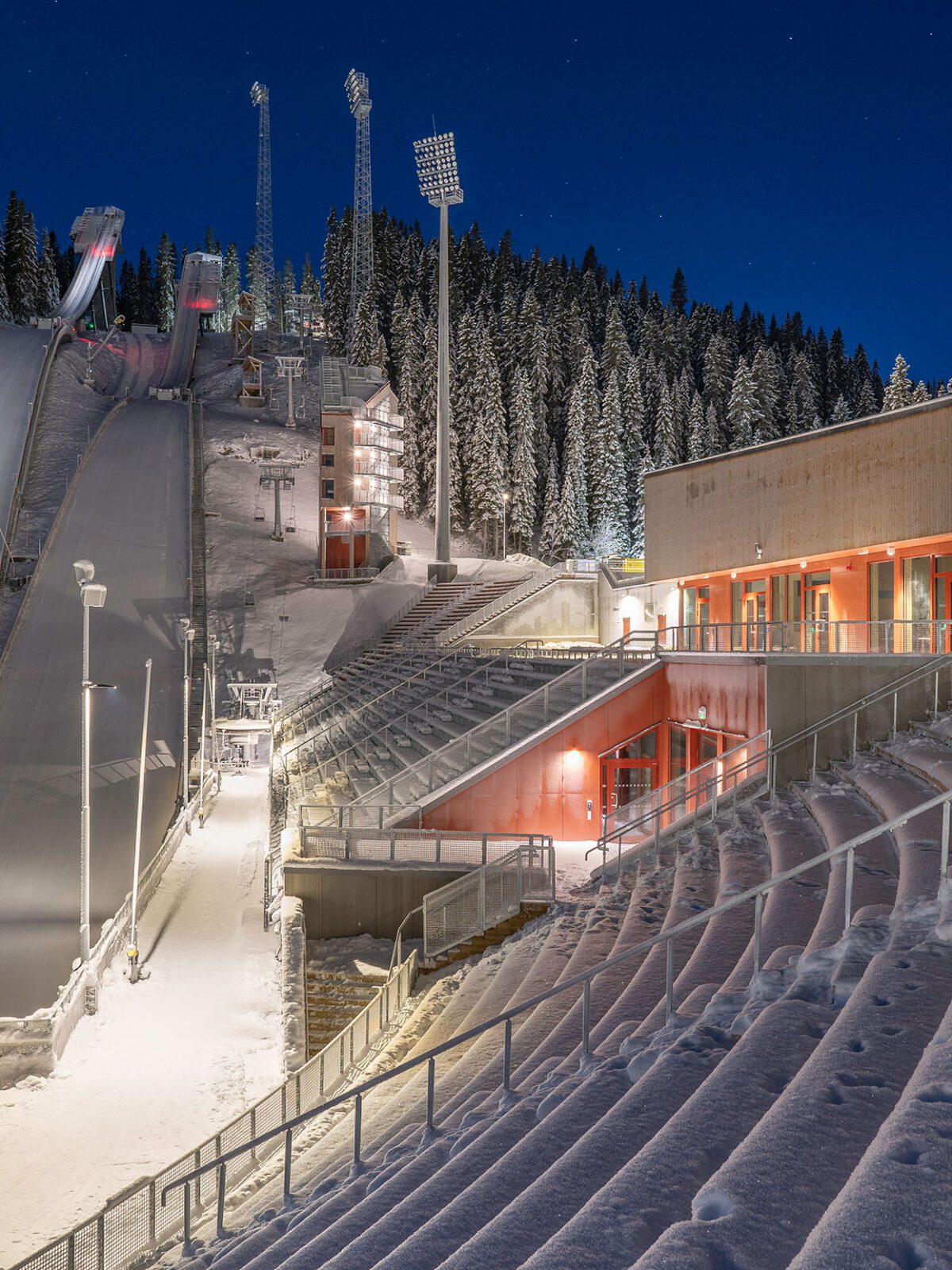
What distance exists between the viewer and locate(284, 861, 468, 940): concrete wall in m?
16.0

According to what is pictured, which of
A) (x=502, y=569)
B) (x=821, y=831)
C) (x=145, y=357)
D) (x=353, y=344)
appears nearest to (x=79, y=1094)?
(x=821, y=831)

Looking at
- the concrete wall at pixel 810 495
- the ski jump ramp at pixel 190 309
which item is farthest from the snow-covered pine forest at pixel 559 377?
the concrete wall at pixel 810 495

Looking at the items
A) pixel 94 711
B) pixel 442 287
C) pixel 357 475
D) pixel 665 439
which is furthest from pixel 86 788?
pixel 665 439

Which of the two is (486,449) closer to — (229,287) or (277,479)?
(277,479)

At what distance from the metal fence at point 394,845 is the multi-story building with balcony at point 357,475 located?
3237 centimetres

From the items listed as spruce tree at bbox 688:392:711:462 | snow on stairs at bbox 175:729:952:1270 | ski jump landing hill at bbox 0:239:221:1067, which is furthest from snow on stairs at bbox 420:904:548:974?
spruce tree at bbox 688:392:711:462

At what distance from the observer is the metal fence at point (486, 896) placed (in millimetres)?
14641

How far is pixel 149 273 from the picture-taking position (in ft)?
427

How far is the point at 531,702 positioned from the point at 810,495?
12.3 m

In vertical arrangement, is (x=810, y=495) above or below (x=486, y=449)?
below

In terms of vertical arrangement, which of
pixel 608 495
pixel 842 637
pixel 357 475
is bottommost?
pixel 842 637

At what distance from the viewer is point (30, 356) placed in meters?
72.3

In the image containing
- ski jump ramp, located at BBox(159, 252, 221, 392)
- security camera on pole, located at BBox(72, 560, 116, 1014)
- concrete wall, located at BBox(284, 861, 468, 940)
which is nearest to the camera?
security camera on pole, located at BBox(72, 560, 116, 1014)

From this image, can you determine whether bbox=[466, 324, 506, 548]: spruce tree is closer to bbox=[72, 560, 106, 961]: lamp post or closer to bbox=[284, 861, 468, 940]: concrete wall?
bbox=[284, 861, 468, 940]: concrete wall
